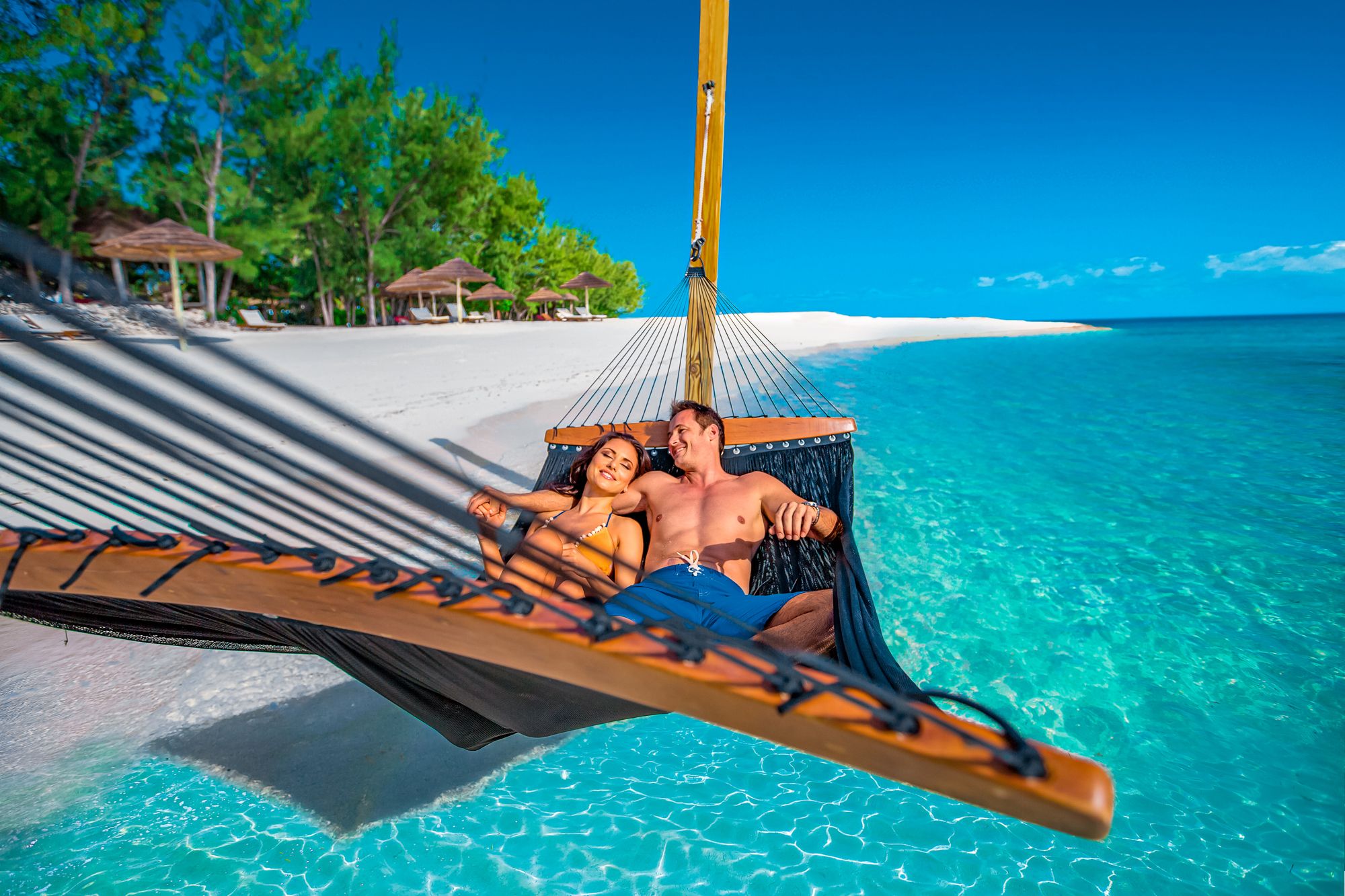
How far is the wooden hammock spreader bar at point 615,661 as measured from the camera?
0.84m

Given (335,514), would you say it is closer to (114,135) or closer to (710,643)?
(710,643)

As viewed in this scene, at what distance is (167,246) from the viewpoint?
996 cm

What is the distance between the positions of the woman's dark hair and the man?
0.05 metres

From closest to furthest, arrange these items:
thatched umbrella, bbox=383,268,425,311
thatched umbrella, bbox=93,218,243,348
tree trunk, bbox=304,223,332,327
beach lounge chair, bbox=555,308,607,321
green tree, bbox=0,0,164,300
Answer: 1. thatched umbrella, bbox=93,218,243,348
2. green tree, bbox=0,0,164,300
3. thatched umbrella, bbox=383,268,425,311
4. tree trunk, bbox=304,223,332,327
5. beach lounge chair, bbox=555,308,607,321

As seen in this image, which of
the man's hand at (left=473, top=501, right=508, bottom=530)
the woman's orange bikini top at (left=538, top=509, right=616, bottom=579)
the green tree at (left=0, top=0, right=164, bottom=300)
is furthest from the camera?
the green tree at (left=0, top=0, right=164, bottom=300)

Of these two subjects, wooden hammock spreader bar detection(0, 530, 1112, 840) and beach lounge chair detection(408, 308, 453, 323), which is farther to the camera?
beach lounge chair detection(408, 308, 453, 323)

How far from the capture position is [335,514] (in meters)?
A: 3.73

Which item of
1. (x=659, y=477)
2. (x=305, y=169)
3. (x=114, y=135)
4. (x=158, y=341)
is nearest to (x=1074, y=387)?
(x=659, y=477)

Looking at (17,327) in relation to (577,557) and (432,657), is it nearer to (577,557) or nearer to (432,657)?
(432,657)

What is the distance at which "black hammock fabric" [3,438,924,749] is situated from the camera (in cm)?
134

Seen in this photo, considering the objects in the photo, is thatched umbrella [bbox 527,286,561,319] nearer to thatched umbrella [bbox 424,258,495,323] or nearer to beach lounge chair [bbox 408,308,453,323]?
beach lounge chair [bbox 408,308,453,323]

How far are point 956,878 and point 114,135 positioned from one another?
1795 cm

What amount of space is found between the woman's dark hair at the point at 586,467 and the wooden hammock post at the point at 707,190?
742mm

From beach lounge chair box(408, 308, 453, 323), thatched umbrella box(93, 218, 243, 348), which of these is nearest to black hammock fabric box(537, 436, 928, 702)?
thatched umbrella box(93, 218, 243, 348)
